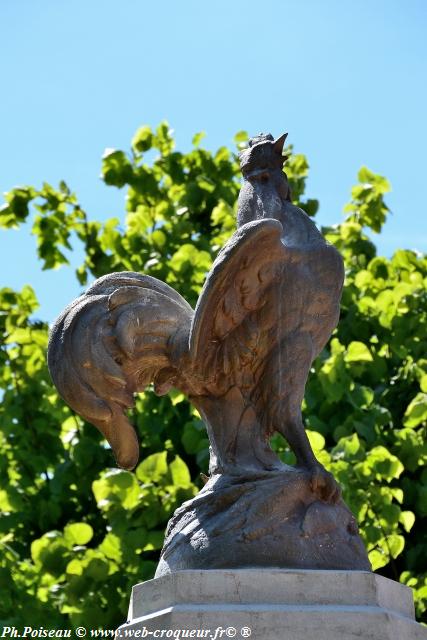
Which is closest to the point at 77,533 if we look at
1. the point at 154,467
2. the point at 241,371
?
the point at 154,467

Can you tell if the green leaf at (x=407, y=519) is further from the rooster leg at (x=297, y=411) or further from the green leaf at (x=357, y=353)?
the rooster leg at (x=297, y=411)

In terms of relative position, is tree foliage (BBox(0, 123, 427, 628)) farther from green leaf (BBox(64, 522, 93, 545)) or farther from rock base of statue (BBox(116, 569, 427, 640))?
rock base of statue (BBox(116, 569, 427, 640))

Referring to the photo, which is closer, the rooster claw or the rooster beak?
the rooster claw

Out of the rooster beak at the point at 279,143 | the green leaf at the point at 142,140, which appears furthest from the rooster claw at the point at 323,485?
the green leaf at the point at 142,140

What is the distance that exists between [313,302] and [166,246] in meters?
6.26

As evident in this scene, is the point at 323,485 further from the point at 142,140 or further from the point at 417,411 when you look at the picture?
the point at 142,140

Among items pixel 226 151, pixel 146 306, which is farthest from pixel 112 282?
pixel 226 151

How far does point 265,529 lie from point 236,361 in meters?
0.90

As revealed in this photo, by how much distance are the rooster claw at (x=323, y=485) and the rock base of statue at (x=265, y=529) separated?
0.03 m

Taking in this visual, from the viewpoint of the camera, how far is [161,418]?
11.2 meters

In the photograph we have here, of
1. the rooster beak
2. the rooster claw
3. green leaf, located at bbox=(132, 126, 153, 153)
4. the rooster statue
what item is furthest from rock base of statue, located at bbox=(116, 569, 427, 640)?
green leaf, located at bbox=(132, 126, 153, 153)

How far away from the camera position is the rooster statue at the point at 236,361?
19.7ft

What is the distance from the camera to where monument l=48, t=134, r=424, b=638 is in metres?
5.91

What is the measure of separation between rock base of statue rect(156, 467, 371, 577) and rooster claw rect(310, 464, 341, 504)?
26mm
